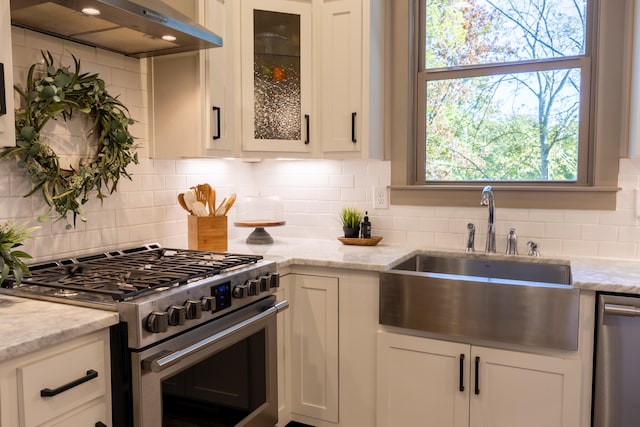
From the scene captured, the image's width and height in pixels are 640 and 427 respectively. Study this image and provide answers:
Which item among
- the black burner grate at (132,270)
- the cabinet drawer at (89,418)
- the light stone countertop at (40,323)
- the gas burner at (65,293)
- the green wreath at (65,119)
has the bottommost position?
the cabinet drawer at (89,418)

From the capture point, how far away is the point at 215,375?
1.94 m

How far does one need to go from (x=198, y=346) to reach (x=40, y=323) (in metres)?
0.52

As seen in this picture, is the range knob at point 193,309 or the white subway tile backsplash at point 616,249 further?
the white subway tile backsplash at point 616,249

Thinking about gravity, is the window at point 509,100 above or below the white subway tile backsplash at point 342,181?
above

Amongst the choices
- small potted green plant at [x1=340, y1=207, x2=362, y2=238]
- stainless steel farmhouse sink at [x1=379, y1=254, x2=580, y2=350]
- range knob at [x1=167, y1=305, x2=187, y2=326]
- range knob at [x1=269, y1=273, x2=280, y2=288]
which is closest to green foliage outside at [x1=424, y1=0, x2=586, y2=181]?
small potted green plant at [x1=340, y1=207, x2=362, y2=238]

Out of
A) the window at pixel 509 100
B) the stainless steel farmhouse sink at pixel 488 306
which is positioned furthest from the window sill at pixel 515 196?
the stainless steel farmhouse sink at pixel 488 306

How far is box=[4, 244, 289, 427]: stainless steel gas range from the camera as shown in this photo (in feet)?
5.24

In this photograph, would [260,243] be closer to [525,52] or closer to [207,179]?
[207,179]

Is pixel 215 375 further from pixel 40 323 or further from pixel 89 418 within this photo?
pixel 40 323

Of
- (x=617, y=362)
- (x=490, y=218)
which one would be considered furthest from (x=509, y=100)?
(x=617, y=362)

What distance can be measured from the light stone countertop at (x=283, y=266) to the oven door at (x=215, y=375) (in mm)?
229

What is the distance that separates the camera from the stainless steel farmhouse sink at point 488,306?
2.07 metres

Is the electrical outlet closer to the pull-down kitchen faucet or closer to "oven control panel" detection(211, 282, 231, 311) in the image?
the pull-down kitchen faucet

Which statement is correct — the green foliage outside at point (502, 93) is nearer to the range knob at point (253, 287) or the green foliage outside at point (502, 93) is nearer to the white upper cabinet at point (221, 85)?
the white upper cabinet at point (221, 85)
